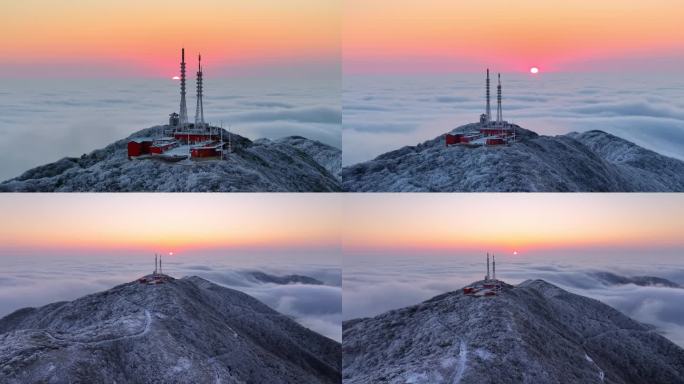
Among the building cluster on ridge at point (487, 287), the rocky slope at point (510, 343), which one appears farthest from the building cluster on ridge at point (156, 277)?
the building cluster on ridge at point (487, 287)

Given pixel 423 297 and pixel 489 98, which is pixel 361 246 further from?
pixel 489 98

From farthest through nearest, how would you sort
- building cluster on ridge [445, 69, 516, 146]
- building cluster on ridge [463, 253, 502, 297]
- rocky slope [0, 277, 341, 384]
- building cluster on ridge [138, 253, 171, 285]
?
1. building cluster on ridge [445, 69, 516, 146]
2. building cluster on ridge [138, 253, 171, 285]
3. building cluster on ridge [463, 253, 502, 297]
4. rocky slope [0, 277, 341, 384]

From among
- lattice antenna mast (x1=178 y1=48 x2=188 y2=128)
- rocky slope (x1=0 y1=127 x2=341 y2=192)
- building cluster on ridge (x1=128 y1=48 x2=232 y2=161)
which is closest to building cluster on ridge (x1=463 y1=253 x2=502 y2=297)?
rocky slope (x1=0 y1=127 x2=341 y2=192)

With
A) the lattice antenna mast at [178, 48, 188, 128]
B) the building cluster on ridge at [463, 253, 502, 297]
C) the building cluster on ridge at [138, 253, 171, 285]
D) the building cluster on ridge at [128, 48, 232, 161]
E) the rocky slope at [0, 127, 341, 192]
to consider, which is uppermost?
the lattice antenna mast at [178, 48, 188, 128]

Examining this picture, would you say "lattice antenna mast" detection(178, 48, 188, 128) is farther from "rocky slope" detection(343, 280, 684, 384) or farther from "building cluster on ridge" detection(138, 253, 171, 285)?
"rocky slope" detection(343, 280, 684, 384)

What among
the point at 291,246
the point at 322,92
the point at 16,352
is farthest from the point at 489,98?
the point at 16,352
